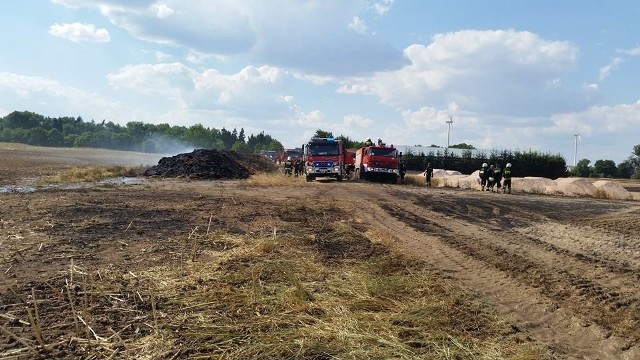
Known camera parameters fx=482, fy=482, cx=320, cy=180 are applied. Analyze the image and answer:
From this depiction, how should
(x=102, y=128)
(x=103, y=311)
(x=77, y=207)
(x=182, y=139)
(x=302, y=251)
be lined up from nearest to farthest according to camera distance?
1. (x=103, y=311)
2. (x=302, y=251)
3. (x=77, y=207)
4. (x=182, y=139)
5. (x=102, y=128)

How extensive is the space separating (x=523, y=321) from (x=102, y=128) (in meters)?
173

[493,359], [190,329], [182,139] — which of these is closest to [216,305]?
[190,329]

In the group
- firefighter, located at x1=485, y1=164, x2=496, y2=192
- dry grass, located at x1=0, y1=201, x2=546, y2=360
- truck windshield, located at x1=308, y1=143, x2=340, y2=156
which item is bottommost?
dry grass, located at x1=0, y1=201, x2=546, y2=360

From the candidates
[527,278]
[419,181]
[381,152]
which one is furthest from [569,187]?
[527,278]

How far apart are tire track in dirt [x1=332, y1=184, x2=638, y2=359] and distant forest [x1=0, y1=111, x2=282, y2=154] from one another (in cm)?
10588

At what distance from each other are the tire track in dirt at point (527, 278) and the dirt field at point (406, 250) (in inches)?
0.9

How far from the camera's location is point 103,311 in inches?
208

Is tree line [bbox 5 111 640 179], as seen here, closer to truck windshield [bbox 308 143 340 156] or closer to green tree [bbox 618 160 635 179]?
green tree [bbox 618 160 635 179]

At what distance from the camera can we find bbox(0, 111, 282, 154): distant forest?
409 feet

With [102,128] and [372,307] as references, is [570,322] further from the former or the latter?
[102,128]

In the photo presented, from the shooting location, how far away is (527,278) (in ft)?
24.5

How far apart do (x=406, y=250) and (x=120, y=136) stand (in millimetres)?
135489

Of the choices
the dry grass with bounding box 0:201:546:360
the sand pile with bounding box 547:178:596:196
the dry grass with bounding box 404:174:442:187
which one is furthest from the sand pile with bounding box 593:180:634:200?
the dry grass with bounding box 0:201:546:360

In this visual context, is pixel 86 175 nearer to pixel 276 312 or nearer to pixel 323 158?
pixel 323 158
